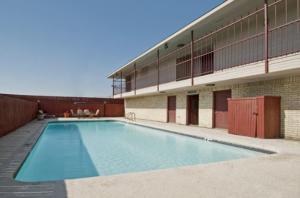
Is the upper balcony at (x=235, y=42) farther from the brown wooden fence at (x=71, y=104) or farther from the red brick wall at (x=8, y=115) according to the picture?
the brown wooden fence at (x=71, y=104)

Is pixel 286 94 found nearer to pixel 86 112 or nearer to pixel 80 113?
pixel 80 113

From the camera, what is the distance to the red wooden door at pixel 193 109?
16.6m

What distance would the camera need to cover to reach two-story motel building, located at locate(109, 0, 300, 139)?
30.6 ft

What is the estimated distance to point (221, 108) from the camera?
1366 cm

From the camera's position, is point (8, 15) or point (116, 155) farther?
point (8, 15)

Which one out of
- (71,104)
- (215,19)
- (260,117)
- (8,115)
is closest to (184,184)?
(260,117)

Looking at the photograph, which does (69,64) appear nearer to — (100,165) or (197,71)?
(197,71)

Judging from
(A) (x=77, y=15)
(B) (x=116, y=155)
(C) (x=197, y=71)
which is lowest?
(B) (x=116, y=155)

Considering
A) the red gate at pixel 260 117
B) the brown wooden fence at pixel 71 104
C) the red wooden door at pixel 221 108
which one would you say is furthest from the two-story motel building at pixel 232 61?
the brown wooden fence at pixel 71 104

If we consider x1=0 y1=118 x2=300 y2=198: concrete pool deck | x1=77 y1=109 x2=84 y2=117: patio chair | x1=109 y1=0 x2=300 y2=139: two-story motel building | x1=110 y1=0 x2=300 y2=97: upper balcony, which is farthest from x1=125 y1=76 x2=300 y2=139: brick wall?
x1=77 y1=109 x2=84 y2=117: patio chair

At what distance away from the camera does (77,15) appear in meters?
19.1

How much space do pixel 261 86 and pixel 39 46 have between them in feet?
59.7

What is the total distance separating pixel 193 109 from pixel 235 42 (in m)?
6.00

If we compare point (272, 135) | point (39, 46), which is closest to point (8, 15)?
point (39, 46)
